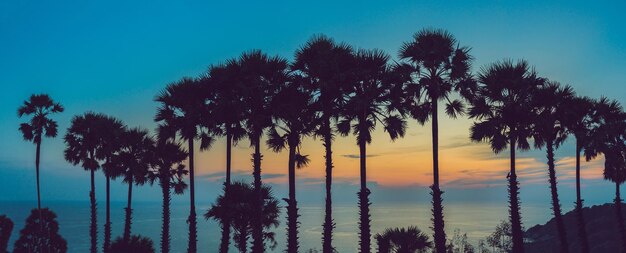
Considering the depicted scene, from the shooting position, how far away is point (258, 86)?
24094mm

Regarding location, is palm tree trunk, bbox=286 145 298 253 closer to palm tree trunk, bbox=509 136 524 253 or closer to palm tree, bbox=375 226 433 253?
palm tree, bbox=375 226 433 253

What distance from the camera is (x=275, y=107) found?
24297 mm

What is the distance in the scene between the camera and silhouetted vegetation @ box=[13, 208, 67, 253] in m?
44.4

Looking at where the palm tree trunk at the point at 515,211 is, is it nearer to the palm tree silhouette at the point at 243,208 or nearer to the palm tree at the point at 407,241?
the palm tree at the point at 407,241

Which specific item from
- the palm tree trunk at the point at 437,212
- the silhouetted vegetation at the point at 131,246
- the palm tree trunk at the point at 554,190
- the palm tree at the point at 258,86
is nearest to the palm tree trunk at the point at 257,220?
the palm tree at the point at 258,86

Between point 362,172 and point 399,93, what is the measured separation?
4.30 m

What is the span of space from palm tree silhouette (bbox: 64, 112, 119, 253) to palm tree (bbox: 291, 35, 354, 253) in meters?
20.8

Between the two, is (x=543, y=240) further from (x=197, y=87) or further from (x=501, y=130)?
(x=197, y=87)

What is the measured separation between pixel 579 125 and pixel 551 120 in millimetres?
2902

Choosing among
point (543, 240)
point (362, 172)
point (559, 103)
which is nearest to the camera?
point (362, 172)

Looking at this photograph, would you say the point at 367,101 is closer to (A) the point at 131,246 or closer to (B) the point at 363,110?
(B) the point at 363,110

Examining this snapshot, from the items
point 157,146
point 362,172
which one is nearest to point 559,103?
point 362,172

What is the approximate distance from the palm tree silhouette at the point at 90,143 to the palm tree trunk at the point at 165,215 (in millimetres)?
7402

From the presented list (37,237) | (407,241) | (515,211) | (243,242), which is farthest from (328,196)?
(37,237)
